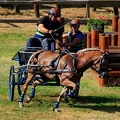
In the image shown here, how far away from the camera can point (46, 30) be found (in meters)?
11.5

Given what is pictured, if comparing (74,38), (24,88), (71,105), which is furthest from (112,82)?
(24,88)

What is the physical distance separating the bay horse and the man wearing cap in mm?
522

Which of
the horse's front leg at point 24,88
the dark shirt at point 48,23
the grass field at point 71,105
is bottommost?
the grass field at point 71,105

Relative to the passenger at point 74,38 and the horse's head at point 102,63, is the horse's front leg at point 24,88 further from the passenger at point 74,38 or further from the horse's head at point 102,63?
the horse's head at point 102,63

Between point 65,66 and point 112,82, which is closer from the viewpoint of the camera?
point 65,66

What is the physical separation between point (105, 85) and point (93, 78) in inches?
41.0

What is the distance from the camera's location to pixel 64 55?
11.0 meters

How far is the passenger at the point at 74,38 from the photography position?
457 inches

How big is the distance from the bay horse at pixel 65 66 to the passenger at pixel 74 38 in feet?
2.01

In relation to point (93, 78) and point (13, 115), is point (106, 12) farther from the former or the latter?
point (13, 115)

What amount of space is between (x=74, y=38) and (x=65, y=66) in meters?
1.18

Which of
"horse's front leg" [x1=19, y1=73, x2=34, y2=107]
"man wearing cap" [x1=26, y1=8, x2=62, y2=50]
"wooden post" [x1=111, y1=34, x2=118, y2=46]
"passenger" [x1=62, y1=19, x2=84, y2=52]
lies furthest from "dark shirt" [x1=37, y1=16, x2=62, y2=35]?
"wooden post" [x1=111, y1=34, x2=118, y2=46]

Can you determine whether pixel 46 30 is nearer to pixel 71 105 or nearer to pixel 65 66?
pixel 65 66

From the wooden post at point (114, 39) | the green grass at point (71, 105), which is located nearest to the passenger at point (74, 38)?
the green grass at point (71, 105)
